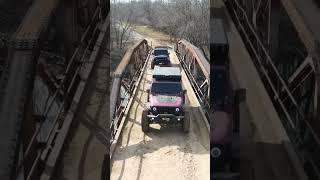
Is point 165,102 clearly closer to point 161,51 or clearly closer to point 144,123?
point 144,123

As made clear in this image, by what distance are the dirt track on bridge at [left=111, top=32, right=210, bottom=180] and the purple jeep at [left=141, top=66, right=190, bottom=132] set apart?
21 centimetres

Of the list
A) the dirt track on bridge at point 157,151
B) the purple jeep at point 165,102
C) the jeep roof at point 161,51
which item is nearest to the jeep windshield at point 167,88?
the purple jeep at point 165,102

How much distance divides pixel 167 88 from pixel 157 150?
3.62m

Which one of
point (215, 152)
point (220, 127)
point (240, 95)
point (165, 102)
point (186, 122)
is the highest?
point (240, 95)

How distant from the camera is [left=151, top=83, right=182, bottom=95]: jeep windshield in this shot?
13109 mm

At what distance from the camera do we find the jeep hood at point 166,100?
12.5m

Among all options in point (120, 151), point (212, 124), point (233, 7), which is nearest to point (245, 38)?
point (233, 7)

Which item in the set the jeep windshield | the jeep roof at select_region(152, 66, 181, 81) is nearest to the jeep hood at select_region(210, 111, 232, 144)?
the jeep windshield

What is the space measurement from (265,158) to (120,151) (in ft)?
20.0

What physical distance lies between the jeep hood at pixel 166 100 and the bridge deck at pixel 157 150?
0.58 m

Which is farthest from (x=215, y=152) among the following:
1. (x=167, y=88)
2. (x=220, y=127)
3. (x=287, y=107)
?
(x=167, y=88)

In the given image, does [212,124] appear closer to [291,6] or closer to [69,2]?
[291,6]

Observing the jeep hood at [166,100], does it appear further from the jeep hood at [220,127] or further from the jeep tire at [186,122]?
the jeep hood at [220,127]

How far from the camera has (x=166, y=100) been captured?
1330cm
